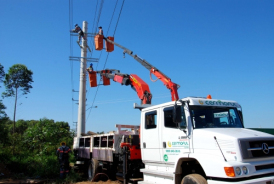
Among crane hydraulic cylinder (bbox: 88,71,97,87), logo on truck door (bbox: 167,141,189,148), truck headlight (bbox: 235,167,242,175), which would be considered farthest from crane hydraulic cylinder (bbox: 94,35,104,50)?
truck headlight (bbox: 235,167,242,175)

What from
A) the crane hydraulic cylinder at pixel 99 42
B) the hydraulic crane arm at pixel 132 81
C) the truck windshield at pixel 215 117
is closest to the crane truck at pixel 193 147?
the truck windshield at pixel 215 117

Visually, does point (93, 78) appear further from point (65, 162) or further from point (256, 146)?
point (256, 146)

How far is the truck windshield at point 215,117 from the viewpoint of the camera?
20.2 ft

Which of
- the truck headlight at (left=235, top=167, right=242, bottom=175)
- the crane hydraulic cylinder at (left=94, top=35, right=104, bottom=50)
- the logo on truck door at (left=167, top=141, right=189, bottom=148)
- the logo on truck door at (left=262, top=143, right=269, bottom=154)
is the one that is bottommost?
the truck headlight at (left=235, top=167, right=242, bottom=175)

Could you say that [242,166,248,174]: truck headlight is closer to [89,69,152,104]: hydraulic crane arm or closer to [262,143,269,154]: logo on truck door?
[262,143,269,154]: logo on truck door

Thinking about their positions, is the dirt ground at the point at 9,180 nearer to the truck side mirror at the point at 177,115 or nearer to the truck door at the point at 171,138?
the truck door at the point at 171,138

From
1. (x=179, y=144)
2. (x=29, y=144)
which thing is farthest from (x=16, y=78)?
(x=179, y=144)

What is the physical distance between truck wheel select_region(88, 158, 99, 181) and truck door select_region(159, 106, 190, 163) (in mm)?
4255

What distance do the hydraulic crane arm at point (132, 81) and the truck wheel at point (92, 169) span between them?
3181 mm

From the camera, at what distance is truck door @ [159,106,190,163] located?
20.1 ft

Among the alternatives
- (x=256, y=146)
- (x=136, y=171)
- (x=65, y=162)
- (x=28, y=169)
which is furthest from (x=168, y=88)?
(x=28, y=169)

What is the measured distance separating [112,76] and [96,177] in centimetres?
524

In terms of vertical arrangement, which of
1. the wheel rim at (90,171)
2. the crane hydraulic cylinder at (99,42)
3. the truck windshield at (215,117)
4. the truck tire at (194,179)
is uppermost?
the crane hydraulic cylinder at (99,42)

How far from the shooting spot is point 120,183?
9.22 meters
